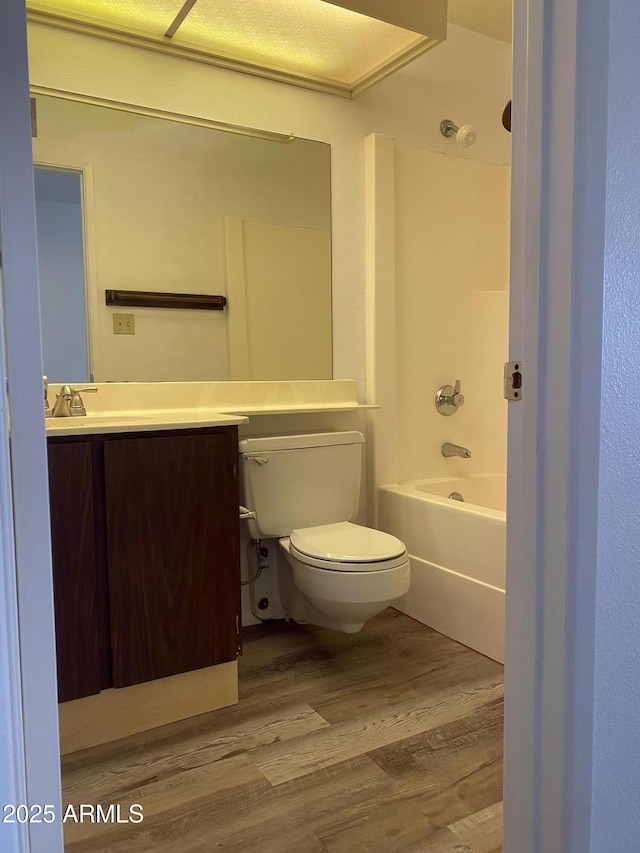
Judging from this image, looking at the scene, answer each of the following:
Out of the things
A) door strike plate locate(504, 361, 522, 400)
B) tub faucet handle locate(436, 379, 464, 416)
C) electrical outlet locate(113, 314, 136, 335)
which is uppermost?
electrical outlet locate(113, 314, 136, 335)

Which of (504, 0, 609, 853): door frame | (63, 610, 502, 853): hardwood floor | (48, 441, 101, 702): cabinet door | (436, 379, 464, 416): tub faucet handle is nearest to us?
(504, 0, 609, 853): door frame

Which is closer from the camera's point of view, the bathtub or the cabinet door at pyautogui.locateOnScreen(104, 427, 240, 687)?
the cabinet door at pyautogui.locateOnScreen(104, 427, 240, 687)

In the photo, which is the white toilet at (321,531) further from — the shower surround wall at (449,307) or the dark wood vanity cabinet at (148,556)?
the shower surround wall at (449,307)

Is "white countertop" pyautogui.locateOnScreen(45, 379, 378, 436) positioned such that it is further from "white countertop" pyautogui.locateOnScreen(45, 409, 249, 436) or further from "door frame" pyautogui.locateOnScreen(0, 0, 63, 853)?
"door frame" pyautogui.locateOnScreen(0, 0, 63, 853)

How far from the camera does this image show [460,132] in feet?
8.87

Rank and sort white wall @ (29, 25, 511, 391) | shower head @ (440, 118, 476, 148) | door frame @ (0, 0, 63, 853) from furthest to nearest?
shower head @ (440, 118, 476, 148)
white wall @ (29, 25, 511, 391)
door frame @ (0, 0, 63, 853)

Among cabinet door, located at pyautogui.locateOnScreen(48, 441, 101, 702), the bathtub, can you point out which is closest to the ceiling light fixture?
cabinet door, located at pyautogui.locateOnScreen(48, 441, 101, 702)

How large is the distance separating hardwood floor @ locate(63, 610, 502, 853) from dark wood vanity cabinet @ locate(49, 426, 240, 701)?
21 centimetres

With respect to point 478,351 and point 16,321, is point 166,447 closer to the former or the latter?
point 16,321

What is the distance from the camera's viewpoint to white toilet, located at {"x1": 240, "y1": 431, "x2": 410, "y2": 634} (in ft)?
6.44

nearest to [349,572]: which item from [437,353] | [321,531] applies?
[321,531]

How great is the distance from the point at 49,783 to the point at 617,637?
78 centimetres

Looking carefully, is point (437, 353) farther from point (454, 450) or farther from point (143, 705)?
point (143, 705)

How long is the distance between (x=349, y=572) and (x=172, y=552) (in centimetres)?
54
